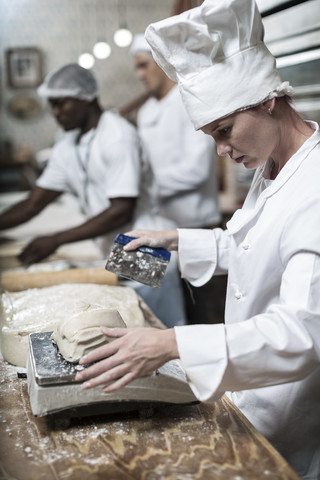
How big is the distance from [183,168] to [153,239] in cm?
217

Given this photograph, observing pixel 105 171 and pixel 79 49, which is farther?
pixel 79 49

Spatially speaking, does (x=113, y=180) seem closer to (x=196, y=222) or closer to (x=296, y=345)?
(x=196, y=222)

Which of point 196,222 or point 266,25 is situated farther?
point 196,222

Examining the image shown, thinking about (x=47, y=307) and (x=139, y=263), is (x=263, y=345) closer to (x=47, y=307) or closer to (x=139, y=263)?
(x=139, y=263)

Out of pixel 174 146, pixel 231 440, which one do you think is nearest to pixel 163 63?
pixel 231 440

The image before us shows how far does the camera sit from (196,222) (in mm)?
4066

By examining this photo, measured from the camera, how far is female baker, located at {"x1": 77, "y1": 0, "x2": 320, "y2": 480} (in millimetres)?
1196

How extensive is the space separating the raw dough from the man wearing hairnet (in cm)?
66

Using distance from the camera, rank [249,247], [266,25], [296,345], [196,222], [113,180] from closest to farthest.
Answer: [296,345] < [249,247] < [266,25] < [113,180] < [196,222]

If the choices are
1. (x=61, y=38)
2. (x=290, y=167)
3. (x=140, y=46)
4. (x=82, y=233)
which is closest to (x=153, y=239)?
(x=290, y=167)

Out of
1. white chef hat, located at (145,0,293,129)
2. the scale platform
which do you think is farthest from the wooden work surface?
white chef hat, located at (145,0,293,129)

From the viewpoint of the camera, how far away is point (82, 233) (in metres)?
2.94

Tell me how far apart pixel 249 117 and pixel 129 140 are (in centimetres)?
166

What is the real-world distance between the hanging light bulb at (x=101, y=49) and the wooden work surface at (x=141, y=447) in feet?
9.87
